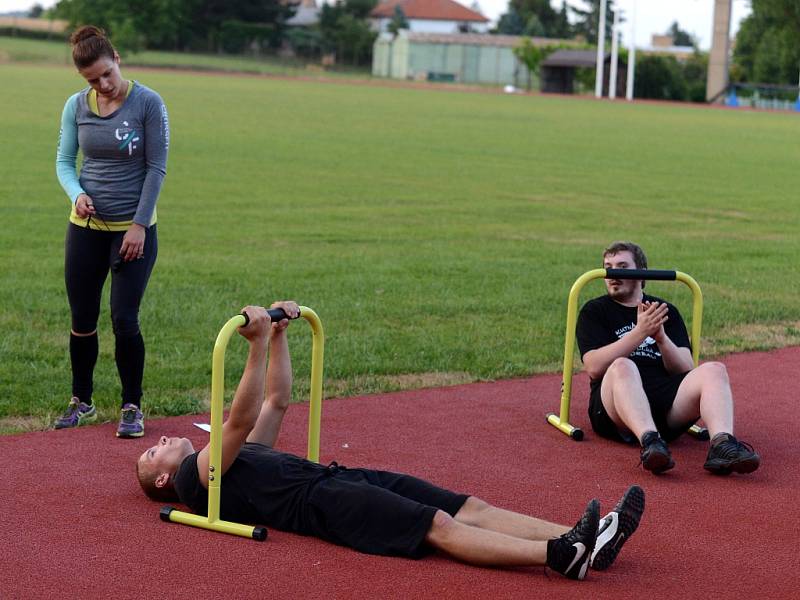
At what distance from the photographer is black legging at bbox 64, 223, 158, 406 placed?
6.86m

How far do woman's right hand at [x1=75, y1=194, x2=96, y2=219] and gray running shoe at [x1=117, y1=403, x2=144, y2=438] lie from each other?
1.12 metres

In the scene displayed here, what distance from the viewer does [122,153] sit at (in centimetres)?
681

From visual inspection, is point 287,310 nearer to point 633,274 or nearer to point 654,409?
point 633,274

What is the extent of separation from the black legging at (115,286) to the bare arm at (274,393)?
144 centimetres

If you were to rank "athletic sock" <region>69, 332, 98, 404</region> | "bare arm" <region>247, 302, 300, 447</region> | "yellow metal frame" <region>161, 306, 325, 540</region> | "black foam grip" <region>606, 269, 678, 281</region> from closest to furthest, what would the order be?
1. "yellow metal frame" <region>161, 306, 325, 540</region>
2. "bare arm" <region>247, 302, 300, 447</region>
3. "black foam grip" <region>606, 269, 678, 281</region>
4. "athletic sock" <region>69, 332, 98, 404</region>

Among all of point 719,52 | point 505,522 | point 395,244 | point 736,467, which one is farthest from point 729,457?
point 719,52

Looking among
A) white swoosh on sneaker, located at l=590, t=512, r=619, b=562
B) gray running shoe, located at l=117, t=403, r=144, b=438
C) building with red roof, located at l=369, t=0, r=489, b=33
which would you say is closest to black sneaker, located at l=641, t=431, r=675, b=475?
white swoosh on sneaker, located at l=590, t=512, r=619, b=562

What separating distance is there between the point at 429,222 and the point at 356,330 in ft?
23.4

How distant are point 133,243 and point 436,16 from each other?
140120mm

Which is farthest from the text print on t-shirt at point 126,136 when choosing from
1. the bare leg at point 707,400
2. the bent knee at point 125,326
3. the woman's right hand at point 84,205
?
the bare leg at point 707,400

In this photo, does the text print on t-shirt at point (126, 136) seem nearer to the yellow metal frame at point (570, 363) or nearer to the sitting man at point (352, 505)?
the sitting man at point (352, 505)

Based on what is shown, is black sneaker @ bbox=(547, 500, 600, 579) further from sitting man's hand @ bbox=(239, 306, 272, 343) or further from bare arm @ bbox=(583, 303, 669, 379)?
bare arm @ bbox=(583, 303, 669, 379)

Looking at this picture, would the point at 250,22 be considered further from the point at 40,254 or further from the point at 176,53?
the point at 40,254

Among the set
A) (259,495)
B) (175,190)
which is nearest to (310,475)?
(259,495)
